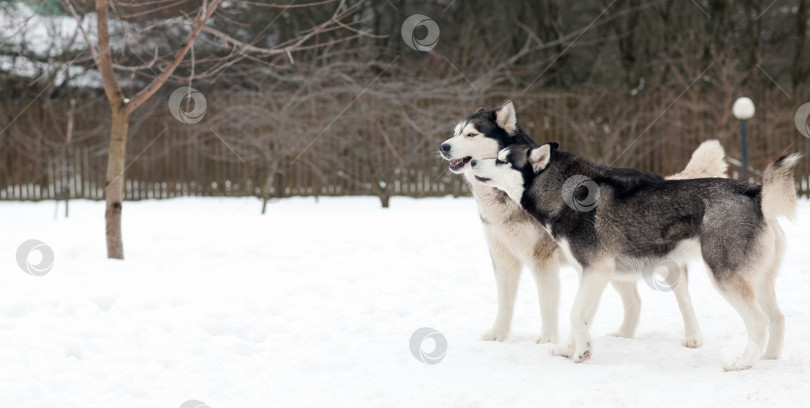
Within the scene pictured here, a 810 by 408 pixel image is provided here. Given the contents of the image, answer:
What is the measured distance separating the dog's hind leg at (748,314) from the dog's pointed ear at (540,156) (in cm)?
128

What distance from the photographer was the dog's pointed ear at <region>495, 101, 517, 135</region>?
15.0ft

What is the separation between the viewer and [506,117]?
4613mm

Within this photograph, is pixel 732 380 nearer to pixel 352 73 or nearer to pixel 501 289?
pixel 501 289

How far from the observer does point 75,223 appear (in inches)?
377

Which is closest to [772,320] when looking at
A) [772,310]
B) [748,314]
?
[772,310]

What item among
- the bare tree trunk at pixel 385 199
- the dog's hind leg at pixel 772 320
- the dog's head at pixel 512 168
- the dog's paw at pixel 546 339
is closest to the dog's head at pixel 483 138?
the dog's head at pixel 512 168

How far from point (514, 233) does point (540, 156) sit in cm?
60

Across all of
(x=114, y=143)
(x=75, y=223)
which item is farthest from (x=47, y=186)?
(x=114, y=143)

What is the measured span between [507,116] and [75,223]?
7.43 metres

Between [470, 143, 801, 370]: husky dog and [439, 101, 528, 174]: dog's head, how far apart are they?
269 mm
